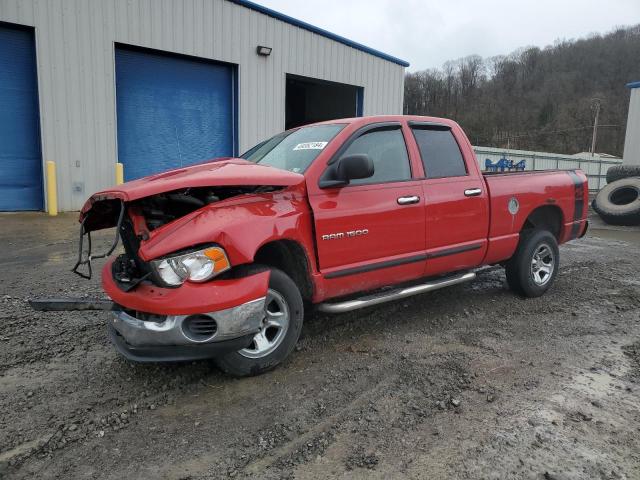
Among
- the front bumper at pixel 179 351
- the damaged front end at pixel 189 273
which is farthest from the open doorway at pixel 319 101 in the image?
the front bumper at pixel 179 351

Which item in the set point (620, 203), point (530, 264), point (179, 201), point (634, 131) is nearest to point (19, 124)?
point (179, 201)

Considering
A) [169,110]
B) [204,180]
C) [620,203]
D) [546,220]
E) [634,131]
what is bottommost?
[620,203]

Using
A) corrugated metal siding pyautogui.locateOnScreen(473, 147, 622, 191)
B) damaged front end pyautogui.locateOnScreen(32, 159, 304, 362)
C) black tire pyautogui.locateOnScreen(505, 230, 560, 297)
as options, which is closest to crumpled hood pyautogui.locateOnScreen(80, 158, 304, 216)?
damaged front end pyautogui.locateOnScreen(32, 159, 304, 362)

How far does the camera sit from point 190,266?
10.1ft

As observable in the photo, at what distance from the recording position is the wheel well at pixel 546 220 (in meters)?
5.66

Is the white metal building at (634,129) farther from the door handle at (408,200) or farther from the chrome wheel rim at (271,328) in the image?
the chrome wheel rim at (271,328)

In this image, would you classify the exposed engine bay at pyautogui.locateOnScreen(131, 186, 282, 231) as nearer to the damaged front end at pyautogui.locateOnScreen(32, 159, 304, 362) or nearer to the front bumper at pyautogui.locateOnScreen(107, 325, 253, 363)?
the damaged front end at pyautogui.locateOnScreen(32, 159, 304, 362)

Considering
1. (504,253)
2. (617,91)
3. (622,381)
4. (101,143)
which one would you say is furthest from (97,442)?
(617,91)

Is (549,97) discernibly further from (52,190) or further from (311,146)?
(311,146)

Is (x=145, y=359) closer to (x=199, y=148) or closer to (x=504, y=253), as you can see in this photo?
(x=504, y=253)

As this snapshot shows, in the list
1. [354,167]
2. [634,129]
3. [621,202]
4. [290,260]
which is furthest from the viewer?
[634,129]

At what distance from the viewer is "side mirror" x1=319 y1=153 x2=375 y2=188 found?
11.9 feet

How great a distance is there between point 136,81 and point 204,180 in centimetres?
992

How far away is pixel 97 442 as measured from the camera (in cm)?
267
